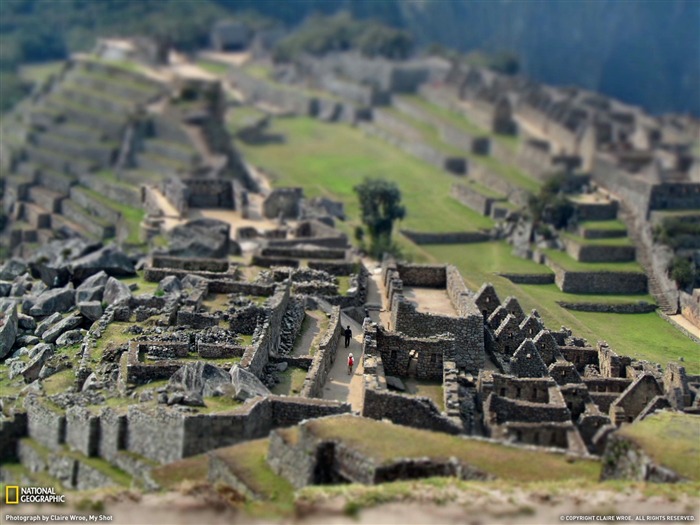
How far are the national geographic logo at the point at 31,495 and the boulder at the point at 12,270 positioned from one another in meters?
23.9

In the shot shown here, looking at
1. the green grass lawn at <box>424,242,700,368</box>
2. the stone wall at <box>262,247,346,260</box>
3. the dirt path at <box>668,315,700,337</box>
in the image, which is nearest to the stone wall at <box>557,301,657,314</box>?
the green grass lawn at <box>424,242,700,368</box>

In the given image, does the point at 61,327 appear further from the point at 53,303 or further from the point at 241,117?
the point at 241,117

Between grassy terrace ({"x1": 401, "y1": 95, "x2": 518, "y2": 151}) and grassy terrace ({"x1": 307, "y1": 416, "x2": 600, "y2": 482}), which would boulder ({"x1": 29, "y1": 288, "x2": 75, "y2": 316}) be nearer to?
grassy terrace ({"x1": 307, "y1": 416, "x2": 600, "y2": 482})

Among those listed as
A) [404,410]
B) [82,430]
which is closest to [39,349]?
[82,430]

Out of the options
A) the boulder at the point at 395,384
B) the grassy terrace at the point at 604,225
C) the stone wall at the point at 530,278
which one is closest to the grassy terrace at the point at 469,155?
the grassy terrace at the point at 604,225

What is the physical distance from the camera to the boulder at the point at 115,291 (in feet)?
170

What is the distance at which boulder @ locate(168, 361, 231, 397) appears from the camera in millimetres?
40844

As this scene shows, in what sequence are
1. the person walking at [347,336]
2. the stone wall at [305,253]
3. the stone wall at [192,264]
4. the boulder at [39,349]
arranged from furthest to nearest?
the stone wall at [305,253] < the stone wall at [192,264] < the person walking at [347,336] < the boulder at [39,349]

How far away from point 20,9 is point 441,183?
57.7 m

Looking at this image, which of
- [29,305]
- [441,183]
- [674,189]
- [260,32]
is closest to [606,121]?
[441,183]

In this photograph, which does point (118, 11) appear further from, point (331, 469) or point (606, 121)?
point (331, 469)

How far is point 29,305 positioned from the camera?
53.5 meters

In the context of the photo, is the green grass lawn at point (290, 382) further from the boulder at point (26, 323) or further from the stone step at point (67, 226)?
the stone step at point (67, 226)

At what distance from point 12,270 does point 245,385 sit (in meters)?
23.0
